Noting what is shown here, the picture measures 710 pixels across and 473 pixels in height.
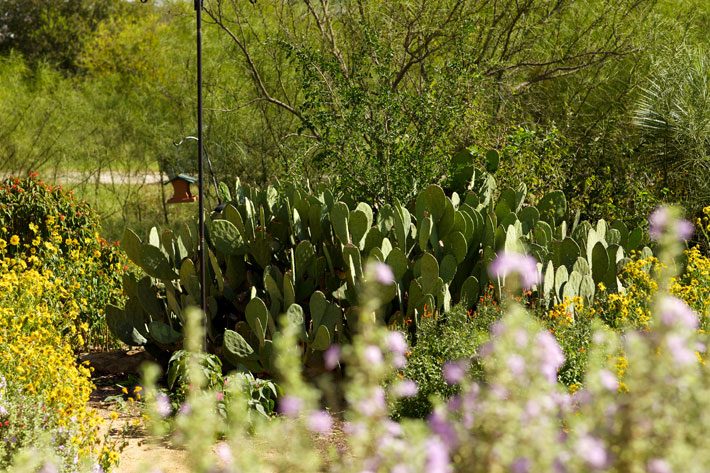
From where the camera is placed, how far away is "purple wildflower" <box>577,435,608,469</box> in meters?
1.32

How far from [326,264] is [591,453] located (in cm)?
405

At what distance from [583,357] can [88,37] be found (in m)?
18.2

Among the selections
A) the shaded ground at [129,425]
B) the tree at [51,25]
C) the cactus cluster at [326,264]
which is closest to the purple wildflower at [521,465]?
the shaded ground at [129,425]

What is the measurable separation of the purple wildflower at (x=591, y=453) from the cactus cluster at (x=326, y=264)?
11.1 feet

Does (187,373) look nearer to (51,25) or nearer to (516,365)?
(516,365)

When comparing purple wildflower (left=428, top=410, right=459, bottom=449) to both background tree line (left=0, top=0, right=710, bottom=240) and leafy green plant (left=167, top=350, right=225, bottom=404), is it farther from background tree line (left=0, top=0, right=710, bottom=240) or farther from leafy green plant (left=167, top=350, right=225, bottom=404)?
background tree line (left=0, top=0, right=710, bottom=240)

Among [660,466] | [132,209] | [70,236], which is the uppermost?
[132,209]

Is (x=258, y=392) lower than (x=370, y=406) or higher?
higher

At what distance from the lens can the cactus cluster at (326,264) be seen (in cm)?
490

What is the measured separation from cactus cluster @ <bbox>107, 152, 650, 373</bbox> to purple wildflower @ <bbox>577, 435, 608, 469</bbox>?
3.38 meters

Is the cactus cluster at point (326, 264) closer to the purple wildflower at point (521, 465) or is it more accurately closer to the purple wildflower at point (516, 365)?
the purple wildflower at point (516, 365)

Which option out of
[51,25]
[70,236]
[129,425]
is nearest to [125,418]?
[129,425]

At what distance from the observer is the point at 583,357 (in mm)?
4020

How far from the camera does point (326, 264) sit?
5.34 meters
